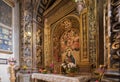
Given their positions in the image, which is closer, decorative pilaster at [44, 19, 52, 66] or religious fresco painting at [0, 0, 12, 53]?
religious fresco painting at [0, 0, 12, 53]

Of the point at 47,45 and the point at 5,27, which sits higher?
the point at 5,27

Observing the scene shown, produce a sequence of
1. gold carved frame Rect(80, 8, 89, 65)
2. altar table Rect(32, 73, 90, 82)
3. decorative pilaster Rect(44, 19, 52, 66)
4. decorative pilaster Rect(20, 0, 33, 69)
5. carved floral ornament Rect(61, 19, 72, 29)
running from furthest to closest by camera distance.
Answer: decorative pilaster Rect(44, 19, 52, 66) → decorative pilaster Rect(20, 0, 33, 69) → carved floral ornament Rect(61, 19, 72, 29) → gold carved frame Rect(80, 8, 89, 65) → altar table Rect(32, 73, 90, 82)

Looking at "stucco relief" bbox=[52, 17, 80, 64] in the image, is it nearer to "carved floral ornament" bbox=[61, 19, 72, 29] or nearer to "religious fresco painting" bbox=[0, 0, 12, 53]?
"carved floral ornament" bbox=[61, 19, 72, 29]

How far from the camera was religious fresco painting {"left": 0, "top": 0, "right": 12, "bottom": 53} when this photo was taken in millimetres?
6082

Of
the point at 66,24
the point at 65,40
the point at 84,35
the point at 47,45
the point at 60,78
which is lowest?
the point at 60,78

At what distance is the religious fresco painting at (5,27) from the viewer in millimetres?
6082

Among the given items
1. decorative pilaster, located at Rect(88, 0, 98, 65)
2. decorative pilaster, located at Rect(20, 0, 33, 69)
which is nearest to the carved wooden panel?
decorative pilaster, located at Rect(88, 0, 98, 65)

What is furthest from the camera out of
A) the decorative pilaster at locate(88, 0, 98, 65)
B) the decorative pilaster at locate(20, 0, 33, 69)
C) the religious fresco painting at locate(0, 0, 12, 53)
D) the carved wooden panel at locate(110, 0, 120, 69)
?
the decorative pilaster at locate(20, 0, 33, 69)

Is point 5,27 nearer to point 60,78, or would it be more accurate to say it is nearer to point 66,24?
point 66,24

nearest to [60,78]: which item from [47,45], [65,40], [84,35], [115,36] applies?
[84,35]

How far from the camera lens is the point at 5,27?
6.34 meters

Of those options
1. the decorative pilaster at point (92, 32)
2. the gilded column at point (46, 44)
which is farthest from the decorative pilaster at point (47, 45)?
the decorative pilaster at point (92, 32)

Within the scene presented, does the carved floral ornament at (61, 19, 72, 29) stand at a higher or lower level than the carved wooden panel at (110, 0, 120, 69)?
higher

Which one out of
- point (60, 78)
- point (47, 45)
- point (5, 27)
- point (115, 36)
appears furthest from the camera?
point (47, 45)
